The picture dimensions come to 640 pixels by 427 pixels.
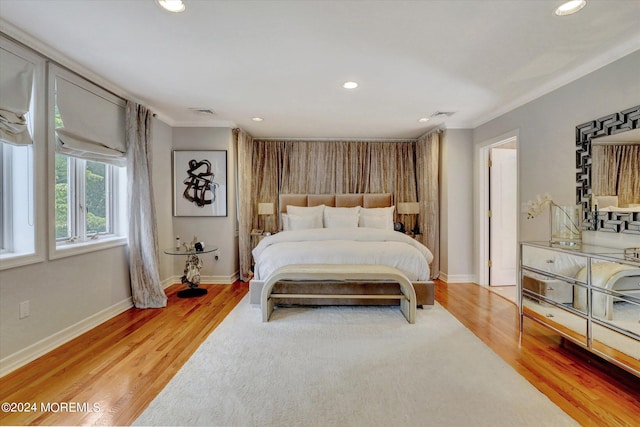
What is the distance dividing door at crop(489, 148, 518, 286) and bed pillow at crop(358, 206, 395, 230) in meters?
1.51

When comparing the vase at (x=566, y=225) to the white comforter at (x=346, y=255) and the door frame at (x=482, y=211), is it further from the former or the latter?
the door frame at (x=482, y=211)

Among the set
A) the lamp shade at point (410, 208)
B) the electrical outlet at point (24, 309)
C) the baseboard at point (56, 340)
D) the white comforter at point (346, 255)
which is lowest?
the baseboard at point (56, 340)

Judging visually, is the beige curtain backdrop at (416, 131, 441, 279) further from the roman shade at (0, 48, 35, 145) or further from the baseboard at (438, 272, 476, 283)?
the roman shade at (0, 48, 35, 145)

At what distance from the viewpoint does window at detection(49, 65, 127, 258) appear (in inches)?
106

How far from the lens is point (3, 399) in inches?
73.8

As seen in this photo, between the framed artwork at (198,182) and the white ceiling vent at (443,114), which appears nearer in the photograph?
the white ceiling vent at (443,114)

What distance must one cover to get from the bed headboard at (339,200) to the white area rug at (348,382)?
9.33 ft

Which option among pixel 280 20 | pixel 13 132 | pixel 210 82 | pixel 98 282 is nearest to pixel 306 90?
pixel 210 82

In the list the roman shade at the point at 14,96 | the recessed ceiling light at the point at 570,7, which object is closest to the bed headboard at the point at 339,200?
the roman shade at the point at 14,96

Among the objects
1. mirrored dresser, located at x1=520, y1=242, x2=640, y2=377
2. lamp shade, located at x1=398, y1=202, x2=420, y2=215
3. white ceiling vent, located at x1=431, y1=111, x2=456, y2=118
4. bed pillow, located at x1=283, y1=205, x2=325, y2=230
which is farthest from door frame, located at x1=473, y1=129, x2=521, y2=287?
bed pillow, located at x1=283, y1=205, x2=325, y2=230

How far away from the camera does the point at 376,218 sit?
5.08 m

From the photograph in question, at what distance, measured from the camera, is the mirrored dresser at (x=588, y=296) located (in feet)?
6.26

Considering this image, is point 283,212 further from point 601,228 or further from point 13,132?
point 601,228

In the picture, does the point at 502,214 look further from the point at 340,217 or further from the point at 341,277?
the point at 341,277
